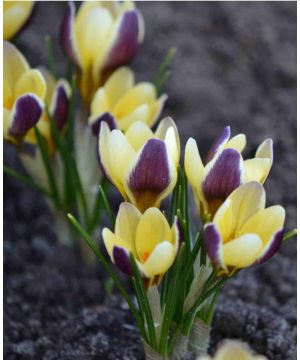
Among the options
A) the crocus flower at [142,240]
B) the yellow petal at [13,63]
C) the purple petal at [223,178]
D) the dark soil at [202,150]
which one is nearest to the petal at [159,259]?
the crocus flower at [142,240]

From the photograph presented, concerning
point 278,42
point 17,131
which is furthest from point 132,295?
point 278,42

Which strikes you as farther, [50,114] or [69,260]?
[69,260]

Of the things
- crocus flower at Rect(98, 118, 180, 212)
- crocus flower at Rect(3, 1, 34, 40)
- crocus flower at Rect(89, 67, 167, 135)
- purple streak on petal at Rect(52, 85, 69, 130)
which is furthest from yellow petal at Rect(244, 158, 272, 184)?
crocus flower at Rect(3, 1, 34, 40)

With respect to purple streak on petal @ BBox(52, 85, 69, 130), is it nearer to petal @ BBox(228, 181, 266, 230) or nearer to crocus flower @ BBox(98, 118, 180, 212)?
crocus flower @ BBox(98, 118, 180, 212)

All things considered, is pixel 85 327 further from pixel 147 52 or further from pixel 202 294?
pixel 147 52

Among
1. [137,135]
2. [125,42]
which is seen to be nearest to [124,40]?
[125,42]

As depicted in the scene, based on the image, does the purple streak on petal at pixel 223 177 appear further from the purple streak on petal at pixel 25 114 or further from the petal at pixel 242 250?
the purple streak on petal at pixel 25 114

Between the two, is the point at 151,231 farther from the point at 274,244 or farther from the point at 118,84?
the point at 118,84
